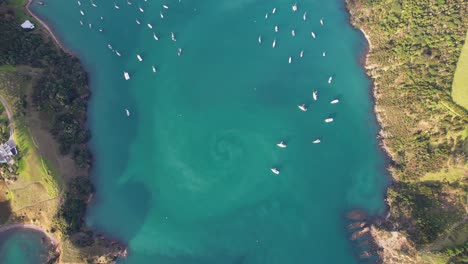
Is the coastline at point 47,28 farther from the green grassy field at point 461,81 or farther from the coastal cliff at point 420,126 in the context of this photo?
the green grassy field at point 461,81

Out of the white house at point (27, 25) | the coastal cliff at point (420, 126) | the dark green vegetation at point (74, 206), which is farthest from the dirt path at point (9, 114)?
the coastal cliff at point (420, 126)

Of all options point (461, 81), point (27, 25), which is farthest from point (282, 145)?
point (27, 25)

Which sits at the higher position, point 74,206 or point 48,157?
point 48,157

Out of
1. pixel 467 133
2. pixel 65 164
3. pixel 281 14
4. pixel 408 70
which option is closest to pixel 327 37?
pixel 281 14

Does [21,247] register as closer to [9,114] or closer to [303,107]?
[9,114]

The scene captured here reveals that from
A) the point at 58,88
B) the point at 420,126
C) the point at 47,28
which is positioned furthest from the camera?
the point at 47,28
